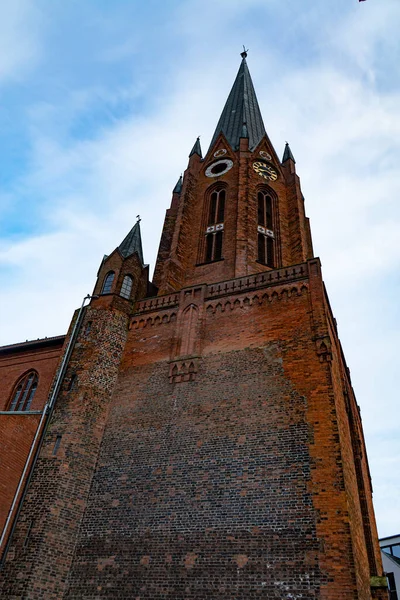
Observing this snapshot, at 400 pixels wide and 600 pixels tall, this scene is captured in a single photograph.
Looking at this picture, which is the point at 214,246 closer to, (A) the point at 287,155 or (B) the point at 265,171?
(B) the point at 265,171

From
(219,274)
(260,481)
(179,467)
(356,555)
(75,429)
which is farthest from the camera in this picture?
(219,274)

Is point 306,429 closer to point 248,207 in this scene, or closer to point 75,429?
point 75,429

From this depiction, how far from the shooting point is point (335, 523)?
41.4ft

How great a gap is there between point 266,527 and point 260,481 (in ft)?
4.22

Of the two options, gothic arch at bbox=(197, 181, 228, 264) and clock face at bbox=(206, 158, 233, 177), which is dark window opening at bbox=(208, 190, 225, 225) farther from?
clock face at bbox=(206, 158, 233, 177)

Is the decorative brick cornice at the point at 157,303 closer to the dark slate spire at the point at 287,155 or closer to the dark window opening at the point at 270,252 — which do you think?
the dark window opening at the point at 270,252

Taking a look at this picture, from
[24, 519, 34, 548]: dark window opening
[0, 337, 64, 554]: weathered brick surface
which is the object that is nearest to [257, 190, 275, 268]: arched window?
[0, 337, 64, 554]: weathered brick surface

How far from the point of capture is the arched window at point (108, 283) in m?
22.7

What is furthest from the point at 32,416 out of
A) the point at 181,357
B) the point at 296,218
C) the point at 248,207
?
the point at 296,218

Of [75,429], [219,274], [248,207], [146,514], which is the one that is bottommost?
[146,514]

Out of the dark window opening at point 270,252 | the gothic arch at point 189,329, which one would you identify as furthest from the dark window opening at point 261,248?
the gothic arch at point 189,329

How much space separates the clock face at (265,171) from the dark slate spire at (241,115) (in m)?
1.73

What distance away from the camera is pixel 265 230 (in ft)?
84.7

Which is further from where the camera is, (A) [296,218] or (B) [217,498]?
(A) [296,218]
